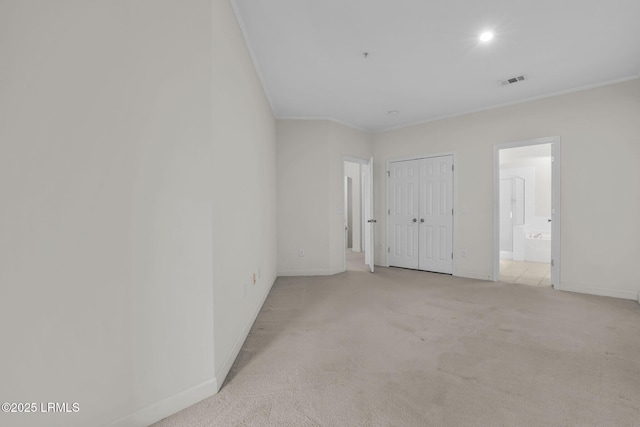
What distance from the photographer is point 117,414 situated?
4.25 ft

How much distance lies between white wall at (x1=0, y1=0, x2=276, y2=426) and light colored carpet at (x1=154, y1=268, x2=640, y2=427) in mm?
394

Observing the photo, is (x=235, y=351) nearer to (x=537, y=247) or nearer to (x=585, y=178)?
(x=585, y=178)

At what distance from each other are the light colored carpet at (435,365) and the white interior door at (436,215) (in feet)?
4.42

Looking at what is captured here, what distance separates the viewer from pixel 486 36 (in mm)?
2461

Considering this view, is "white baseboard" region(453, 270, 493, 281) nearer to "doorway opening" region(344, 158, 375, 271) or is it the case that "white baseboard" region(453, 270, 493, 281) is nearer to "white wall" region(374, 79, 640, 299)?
"white wall" region(374, 79, 640, 299)

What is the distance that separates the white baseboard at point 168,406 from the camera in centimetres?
133

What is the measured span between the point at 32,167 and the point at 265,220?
2510 mm

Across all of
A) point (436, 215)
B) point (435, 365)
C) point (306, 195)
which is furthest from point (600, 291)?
point (306, 195)

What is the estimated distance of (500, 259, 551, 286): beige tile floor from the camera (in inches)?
163

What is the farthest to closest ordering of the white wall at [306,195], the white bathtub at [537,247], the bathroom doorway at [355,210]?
the bathroom doorway at [355,210] < the white bathtub at [537,247] < the white wall at [306,195]

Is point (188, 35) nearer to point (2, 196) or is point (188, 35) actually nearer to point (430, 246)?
point (2, 196)

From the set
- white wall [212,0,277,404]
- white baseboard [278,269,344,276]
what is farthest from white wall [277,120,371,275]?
white wall [212,0,277,404]

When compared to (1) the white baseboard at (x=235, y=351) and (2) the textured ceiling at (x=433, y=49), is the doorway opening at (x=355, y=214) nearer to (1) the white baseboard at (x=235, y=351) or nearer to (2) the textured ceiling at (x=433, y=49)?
(2) the textured ceiling at (x=433, y=49)

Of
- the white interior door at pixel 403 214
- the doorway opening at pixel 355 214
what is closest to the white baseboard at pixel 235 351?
the white interior door at pixel 403 214
